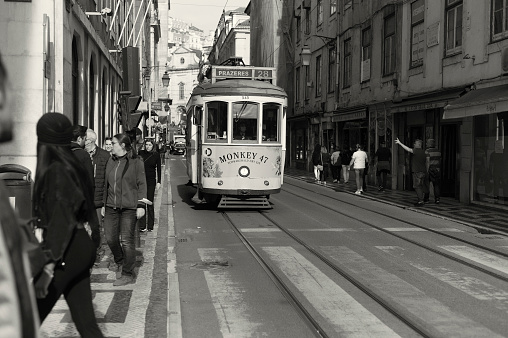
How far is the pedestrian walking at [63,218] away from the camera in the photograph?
3.73m

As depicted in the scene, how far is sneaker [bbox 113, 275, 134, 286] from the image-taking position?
7.07 meters

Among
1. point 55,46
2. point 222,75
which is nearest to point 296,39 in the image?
point 222,75

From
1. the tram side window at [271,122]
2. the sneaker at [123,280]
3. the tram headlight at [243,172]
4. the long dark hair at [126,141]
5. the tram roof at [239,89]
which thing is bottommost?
the sneaker at [123,280]

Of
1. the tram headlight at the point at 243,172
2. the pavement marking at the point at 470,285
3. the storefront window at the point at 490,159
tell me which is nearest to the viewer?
the pavement marking at the point at 470,285

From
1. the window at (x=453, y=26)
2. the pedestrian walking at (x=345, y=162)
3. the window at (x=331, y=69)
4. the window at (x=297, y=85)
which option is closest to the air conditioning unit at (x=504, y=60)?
the window at (x=453, y=26)

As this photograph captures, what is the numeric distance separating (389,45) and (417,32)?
8.90ft

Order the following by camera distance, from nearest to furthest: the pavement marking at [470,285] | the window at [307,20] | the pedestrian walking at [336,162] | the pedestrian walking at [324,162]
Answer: the pavement marking at [470,285] < the pedestrian walking at [336,162] < the pedestrian walking at [324,162] < the window at [307,20]

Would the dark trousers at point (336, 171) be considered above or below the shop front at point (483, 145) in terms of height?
below

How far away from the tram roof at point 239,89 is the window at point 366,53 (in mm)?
11192

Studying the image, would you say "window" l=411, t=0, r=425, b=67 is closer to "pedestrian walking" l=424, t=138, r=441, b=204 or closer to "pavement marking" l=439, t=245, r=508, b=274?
"pedestrian walking" l=424, t=138, r=441, b=204

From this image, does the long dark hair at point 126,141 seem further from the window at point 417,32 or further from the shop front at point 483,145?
the window at point 417,32

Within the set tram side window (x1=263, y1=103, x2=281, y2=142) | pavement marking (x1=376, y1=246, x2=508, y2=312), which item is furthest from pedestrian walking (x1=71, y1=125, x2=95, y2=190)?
tram side window (x1=263, y1=103, x2=281, y2=142)

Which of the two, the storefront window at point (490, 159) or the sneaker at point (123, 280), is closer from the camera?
the sneaker at point (123, 280)

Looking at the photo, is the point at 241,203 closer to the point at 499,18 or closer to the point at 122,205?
the point at 499,18
